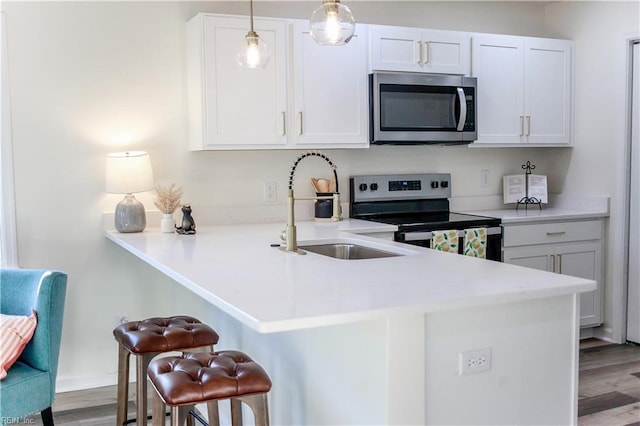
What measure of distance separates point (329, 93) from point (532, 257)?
5.55ft

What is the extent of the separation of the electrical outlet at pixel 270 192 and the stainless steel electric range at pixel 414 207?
1.69ft

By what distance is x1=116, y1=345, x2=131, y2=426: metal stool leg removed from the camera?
267 cm

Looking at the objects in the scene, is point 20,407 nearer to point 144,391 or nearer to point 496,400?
point 144,391

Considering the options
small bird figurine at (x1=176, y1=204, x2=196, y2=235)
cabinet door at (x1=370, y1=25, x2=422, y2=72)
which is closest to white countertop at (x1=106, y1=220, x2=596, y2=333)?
small bird figurine at (x1=176, y1=204, x2=196, y2=235)

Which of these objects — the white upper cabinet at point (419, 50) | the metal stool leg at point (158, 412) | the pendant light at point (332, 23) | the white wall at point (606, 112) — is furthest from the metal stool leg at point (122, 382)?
the white wall at point (606, 112)

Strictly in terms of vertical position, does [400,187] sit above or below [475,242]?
above

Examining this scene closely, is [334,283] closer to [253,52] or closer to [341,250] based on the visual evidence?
[341,250]

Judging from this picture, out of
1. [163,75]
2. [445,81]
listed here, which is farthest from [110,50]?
[445,81]

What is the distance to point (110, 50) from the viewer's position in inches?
147

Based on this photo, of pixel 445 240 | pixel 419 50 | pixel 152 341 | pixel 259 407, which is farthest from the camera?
pixel 419 50

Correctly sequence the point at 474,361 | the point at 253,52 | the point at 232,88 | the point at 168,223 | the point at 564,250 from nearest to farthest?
the point at 474,361, the point at 253,52, the point at 168,223, the point at 232,88, the point at 564,250

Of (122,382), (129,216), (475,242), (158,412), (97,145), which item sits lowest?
(122,382)

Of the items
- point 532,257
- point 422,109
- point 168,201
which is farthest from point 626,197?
point 168,201

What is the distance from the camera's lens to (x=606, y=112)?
450 cm
